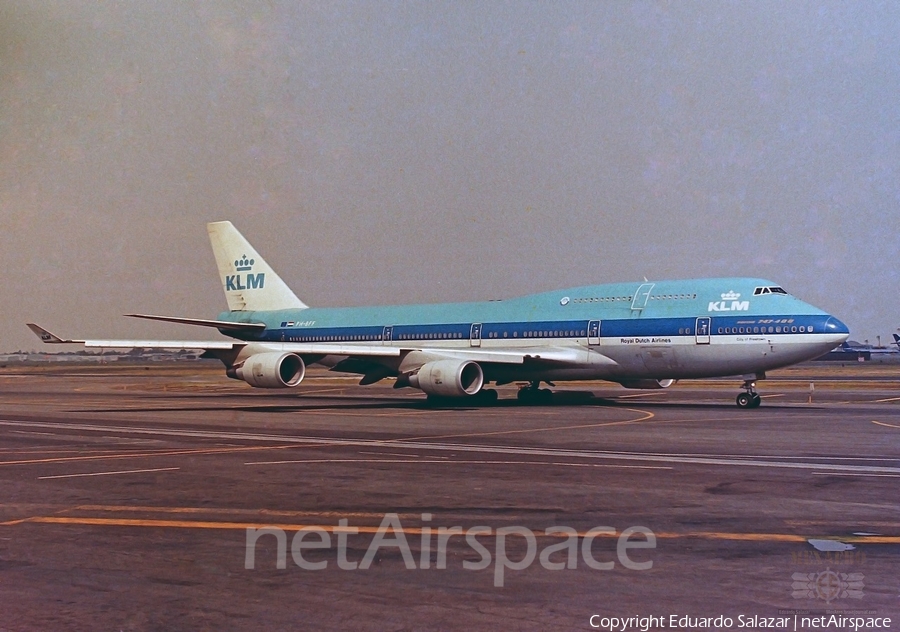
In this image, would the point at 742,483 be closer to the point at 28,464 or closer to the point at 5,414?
the point at 28,464

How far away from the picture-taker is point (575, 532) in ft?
29.6

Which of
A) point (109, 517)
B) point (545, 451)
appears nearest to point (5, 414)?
point (545, 451)

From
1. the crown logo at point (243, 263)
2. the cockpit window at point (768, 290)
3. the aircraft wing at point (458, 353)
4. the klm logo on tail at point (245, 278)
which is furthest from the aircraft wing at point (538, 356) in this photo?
the crown logo at point (243, 263)

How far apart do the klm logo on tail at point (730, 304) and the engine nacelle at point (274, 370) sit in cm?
1428

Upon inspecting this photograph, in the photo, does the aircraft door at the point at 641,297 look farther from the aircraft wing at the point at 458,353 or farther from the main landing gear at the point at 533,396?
the main landing gear at the point at 533,396

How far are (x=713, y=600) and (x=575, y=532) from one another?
2.60 m

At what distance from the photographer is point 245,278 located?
154 ft

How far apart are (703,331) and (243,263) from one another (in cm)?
2523

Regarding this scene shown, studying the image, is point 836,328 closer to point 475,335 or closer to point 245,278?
point 475,335

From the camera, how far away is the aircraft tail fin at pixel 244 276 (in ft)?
151

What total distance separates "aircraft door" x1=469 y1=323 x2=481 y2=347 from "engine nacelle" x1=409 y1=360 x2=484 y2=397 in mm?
3453

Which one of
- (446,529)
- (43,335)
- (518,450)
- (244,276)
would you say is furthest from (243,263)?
(446,529)

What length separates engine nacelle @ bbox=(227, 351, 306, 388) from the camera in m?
32.2

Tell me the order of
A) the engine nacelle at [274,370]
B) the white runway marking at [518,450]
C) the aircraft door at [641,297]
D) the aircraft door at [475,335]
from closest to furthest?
the white runway marking at [518,450] < the engine nacelle at [274,370] < the aircraft door at [641,297] < the aircraft door at [475,335]
